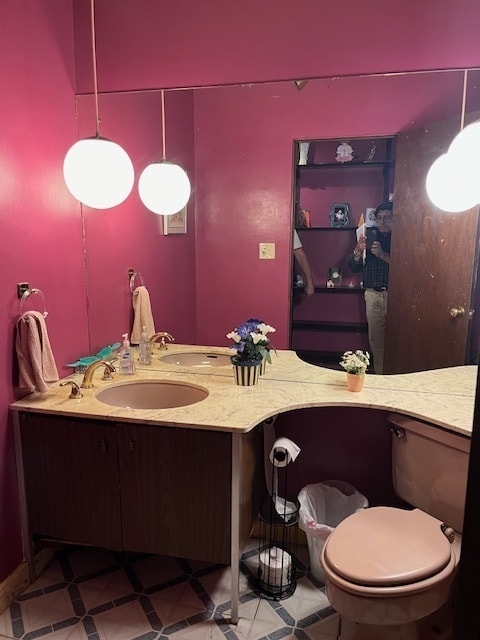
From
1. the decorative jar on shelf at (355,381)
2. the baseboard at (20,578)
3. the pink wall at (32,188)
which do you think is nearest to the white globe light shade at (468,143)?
the decorative jar on shelf at (355,381)

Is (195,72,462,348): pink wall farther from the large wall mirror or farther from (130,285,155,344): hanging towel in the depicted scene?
(130,285,155,344): hanging towel

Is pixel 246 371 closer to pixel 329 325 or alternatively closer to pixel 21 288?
pixel 329 325

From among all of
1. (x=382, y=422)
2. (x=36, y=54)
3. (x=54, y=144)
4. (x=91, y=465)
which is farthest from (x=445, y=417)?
(x=36, y=54)

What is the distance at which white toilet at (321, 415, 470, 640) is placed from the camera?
133 centimetres

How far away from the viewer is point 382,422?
2.05m

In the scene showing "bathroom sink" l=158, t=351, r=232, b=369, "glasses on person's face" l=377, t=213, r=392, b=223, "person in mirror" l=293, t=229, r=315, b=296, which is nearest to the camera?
"glasses on person's face" l=377, t=213, r=392, b=223

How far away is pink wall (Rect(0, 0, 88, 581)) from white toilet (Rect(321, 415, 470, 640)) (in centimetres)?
121

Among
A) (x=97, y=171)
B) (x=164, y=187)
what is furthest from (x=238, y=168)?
(x=97, y=171)

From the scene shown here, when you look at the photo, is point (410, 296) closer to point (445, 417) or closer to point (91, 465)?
point (445, 417)

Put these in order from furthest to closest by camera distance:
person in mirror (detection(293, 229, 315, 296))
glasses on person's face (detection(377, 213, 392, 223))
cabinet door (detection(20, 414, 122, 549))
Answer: person in mirror (detection(293, 229, 315, 296)) → glasses on person's face (detection(377, 213, 392, 223)) → cabinet door (detection(20, 414, 122, 549))

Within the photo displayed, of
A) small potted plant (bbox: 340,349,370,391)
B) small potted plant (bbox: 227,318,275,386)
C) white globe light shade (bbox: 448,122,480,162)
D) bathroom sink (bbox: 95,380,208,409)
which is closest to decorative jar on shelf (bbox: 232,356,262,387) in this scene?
small potted plant (bbox: 227,318,275,386)

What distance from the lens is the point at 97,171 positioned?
1.75 metres

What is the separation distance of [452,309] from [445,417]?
19.7 inches

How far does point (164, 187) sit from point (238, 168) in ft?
1.10
